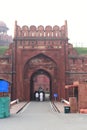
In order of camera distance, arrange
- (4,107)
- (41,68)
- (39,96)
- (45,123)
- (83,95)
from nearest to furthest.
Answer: (45,123) → (4,107) → (83,95) → (41,68) → (39,96)

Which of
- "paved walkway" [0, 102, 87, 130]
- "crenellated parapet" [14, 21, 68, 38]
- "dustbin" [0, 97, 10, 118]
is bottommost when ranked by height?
"paved walkway" [0, 102, 87, 130]

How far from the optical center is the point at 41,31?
92.9ft

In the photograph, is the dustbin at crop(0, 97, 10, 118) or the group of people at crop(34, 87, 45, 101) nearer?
the dustbin at crop(0, 97, 10, 118)

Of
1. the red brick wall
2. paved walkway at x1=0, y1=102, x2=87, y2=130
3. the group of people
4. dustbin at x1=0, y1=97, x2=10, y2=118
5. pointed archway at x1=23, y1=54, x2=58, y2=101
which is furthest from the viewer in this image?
the group of people

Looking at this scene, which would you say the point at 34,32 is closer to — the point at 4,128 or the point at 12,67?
the point at 12,67

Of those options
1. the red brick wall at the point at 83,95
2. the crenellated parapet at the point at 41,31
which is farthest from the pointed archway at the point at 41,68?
the red brick wall at the point at 83,95

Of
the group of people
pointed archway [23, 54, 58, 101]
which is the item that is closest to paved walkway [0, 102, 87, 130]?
pointed archway [23, 54, 58, 101]

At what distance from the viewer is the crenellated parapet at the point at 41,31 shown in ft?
92.5

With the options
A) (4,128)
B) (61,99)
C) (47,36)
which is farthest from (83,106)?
(47,36)

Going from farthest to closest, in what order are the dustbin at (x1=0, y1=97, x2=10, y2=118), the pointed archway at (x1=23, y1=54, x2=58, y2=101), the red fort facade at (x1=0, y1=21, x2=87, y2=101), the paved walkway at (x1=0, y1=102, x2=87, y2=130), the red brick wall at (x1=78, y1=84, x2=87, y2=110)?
the pointed archway at (x1=23, y1=54, x2=58, y2=101), the red fort facade at (x1=0, y1=21, x2=87, y2=101), the red brick wall at (x1=78, y1=84, x2=87, y2=110), the dustbin at (x1=0, y1=97, x2=10, y2=118), the paved walkway at (x1=0, y1=102, x2=87, y2=130)

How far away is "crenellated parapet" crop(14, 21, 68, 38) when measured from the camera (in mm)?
28188

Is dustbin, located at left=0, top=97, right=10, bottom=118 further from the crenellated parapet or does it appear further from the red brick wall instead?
the crenellated parapet

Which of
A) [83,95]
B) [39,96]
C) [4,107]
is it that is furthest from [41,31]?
[4,107]

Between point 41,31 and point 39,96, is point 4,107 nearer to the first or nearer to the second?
point 41,31
